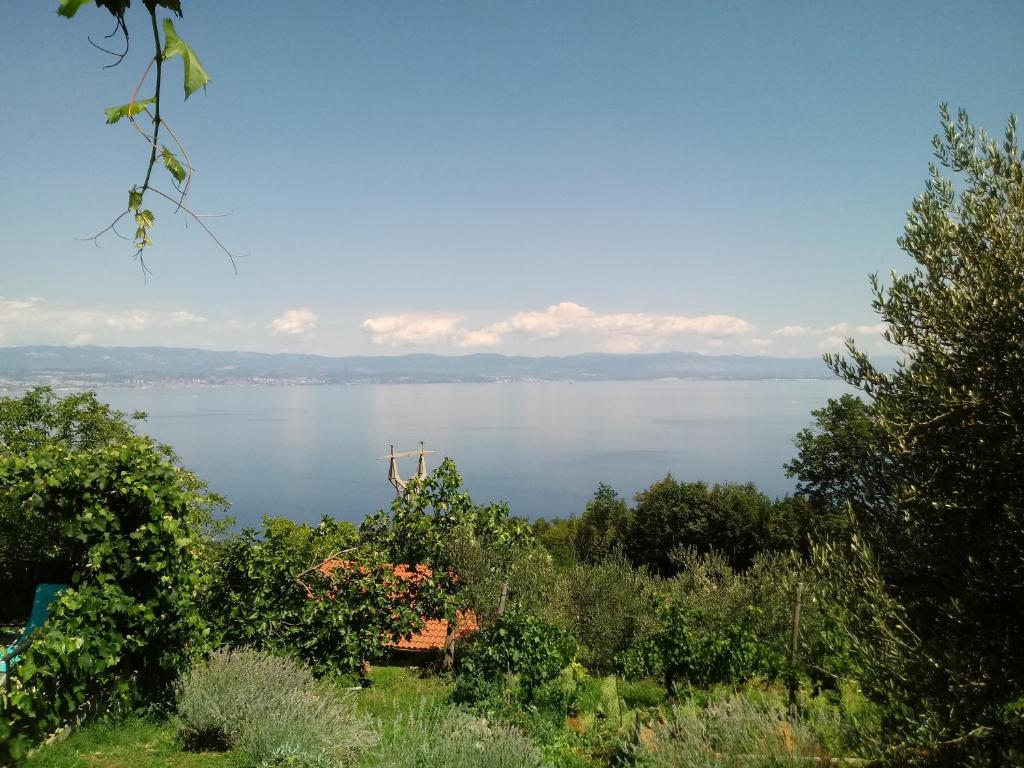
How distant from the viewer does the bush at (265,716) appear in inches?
215

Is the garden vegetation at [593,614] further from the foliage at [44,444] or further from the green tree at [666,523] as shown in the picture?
the green tree at [666,523]

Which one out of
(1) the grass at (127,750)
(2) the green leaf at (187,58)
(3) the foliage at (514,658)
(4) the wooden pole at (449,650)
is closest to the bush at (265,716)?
(1) the grass at (127,750)

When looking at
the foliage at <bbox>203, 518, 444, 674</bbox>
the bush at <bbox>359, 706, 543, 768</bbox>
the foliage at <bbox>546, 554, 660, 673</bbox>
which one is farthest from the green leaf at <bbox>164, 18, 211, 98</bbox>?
the foliage at <bbox>546, 554, 660, 673</bbox>

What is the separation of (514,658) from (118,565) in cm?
461

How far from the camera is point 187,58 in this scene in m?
1.06

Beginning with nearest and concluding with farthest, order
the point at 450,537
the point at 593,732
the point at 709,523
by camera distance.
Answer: the point at 593,732 → the point at 450,537 → the point at 709,523

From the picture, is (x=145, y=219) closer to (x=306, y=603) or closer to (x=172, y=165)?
(x=172, y=165)

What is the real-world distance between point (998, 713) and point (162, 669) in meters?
7.78

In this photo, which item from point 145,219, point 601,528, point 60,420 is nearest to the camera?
point 145,219

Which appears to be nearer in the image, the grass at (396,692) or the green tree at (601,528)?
the grass at (396,692)

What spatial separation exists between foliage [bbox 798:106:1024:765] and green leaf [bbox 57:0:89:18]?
4.69 metres

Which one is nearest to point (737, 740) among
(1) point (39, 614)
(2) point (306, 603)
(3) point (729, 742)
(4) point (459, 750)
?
(3) point (729, 742)

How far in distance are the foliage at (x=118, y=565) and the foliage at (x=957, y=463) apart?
22.5ft

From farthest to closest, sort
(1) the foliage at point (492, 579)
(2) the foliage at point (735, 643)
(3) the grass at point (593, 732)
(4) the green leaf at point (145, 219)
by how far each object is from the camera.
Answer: (1) the foliage at point (492, 579) < (2) the foliage at point (735, 643) < (3) the grass at point (593, 732) < (4) the green leaf at point (145, 219)
